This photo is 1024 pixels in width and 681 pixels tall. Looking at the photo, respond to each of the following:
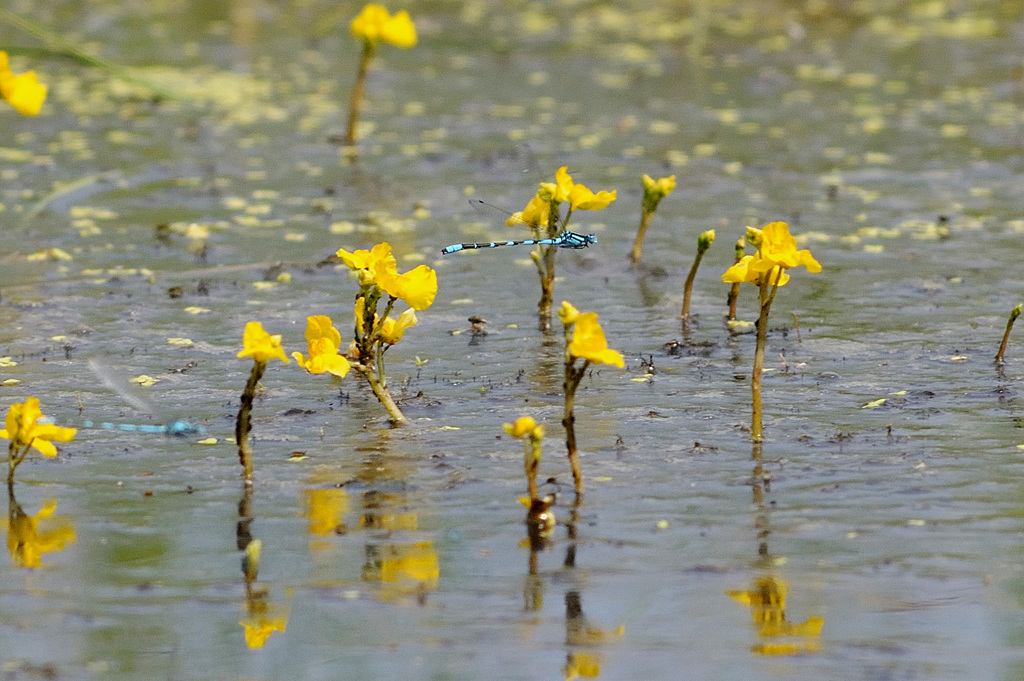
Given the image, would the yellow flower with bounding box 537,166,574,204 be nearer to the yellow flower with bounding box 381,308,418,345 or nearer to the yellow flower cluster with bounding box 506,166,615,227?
the yellow flower cluster with bounding box 506,166,615,227

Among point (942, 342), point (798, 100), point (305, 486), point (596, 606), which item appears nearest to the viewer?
point (596, 606)

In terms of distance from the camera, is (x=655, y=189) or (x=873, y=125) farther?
(x=873, y=125)

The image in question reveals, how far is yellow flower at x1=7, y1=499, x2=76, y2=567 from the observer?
3.23 metres

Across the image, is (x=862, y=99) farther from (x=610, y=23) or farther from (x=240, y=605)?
(x=240, y=605)

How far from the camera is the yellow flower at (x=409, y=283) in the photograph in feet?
12.8

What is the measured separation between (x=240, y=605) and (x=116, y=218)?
13.3 feet

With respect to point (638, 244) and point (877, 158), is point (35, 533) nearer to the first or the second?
point (638, 244)

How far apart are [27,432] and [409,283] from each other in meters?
1.10

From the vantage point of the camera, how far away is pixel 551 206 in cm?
479

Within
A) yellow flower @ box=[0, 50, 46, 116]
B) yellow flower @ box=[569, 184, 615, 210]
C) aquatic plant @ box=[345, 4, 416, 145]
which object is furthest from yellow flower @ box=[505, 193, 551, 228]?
aquatic plant @ box=[345, 4, 416, 145]

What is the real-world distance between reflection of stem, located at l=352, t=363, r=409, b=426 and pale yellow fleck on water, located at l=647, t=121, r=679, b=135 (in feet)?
14.9

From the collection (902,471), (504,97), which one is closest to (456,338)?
(902,471)

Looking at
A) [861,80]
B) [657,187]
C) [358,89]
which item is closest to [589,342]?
[657,187]

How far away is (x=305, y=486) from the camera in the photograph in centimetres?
362
